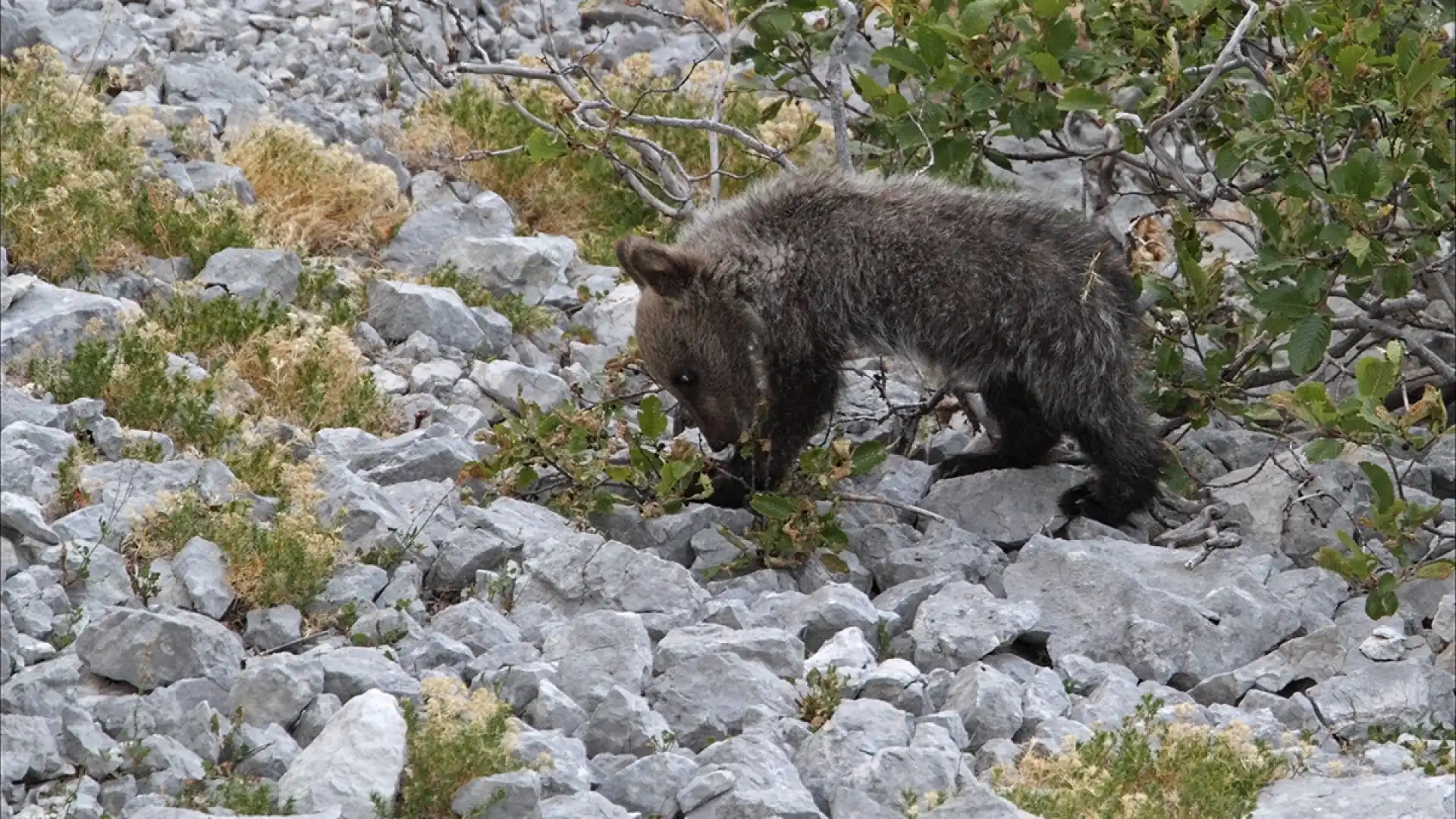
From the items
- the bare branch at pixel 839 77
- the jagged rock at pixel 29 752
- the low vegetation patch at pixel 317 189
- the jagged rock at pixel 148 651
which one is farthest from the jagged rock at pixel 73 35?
the jagged rock at pixel 29 752

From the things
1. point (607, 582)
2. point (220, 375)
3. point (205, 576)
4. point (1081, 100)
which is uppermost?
point (1081, 100)

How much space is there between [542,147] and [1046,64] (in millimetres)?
2163

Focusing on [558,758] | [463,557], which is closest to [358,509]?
[463,557]

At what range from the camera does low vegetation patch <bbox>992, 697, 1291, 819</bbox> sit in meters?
5.11

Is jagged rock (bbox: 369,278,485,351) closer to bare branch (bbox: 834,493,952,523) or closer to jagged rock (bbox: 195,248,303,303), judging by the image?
jagged rock (bbox: 195,248,303,303)

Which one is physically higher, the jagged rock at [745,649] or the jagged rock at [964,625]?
the jagged rock at [745,649]

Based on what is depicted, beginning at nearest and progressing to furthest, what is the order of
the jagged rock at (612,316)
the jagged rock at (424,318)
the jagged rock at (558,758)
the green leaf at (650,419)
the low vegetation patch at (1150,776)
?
the jagged rock at (558,758), the low vegetation patch at (1150,776), the green leaf at (650,419), the jagged rock at (424,318), the jagged rock at (612,316)

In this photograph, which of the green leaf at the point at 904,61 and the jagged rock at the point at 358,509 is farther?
the green leaf at the point at 904,61

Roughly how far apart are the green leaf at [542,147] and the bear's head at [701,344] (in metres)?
0.71

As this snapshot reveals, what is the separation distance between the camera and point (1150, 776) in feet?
17.5

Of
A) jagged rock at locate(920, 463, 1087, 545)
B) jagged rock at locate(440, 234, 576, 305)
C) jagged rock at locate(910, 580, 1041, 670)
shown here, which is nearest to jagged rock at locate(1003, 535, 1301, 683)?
jagged rock at locate(910, 580, 1041, 670)

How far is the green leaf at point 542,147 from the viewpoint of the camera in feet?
27.0

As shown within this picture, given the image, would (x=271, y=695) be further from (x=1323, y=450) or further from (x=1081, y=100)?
(x=1081, y=100)

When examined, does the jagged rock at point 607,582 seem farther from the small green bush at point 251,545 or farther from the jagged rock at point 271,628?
the jagged rock at point 271,628
